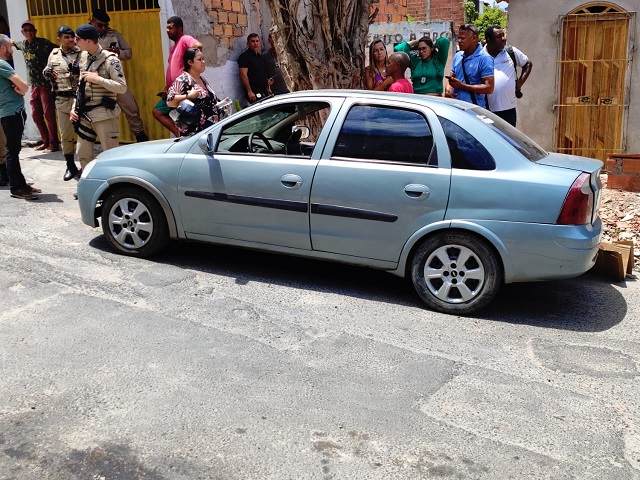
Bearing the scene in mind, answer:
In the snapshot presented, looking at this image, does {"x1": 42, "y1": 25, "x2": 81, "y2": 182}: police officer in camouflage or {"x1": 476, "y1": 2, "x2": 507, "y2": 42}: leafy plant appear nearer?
{"x1": 42, "y1": 25, "x2": 81, "y2": 182}: police officer in camouflage

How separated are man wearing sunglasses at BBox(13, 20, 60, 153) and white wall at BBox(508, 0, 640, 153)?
722 cm

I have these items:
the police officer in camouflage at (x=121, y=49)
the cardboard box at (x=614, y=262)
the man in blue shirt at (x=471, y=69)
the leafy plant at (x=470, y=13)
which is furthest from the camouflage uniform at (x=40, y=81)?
the leafy plant at (x=470, y=13)

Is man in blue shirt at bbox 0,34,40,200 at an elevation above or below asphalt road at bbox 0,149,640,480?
above

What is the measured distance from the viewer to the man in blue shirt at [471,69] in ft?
25.6

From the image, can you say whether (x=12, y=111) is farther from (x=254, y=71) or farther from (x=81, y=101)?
(x=254, y=71)

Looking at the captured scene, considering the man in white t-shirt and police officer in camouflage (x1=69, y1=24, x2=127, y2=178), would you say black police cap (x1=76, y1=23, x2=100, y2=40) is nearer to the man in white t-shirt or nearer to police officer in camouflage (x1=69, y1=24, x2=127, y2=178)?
police officer in camouflage (x1=69, y1=24, x2=127, y2=178)

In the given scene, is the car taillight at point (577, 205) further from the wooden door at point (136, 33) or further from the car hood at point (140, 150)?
the wooden door at point (136, 33)

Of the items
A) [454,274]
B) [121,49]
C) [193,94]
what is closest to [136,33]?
[121,49]

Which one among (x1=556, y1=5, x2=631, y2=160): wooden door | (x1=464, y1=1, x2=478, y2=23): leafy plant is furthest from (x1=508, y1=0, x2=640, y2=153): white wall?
(x1=464, y1=1, x2=478, y2=23): leafy plant

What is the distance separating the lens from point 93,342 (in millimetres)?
4547

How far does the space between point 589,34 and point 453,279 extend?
7.34 m

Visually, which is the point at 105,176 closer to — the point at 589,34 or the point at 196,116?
the point at 196,116

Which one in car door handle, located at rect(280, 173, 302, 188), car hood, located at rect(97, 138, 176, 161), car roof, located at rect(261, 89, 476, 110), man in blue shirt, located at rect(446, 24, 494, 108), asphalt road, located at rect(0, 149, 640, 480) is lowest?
asphalt road, located at rect(0, 149, 640, 480)

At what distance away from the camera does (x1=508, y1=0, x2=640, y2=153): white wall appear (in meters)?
10.8
